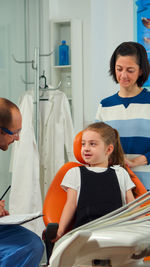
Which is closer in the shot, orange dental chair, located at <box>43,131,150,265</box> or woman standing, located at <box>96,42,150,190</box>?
orange dental chair, located at <box>43,131,150,265</box>

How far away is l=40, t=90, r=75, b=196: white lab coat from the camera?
312 cm

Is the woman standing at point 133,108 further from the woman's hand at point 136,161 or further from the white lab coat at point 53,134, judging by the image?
the white lab coat at point 53,134

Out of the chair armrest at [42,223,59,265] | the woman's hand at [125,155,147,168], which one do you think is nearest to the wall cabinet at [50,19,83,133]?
the woman's hand at [125,155,147,168]

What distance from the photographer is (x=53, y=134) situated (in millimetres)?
3164

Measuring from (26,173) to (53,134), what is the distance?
0.49 m

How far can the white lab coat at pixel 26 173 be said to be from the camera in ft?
9.11

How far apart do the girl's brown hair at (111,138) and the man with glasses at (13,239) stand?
1.35 ft

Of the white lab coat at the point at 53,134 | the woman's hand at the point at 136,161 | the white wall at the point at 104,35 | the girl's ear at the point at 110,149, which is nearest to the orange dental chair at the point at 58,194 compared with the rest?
the woman's hand at the point at 136,161

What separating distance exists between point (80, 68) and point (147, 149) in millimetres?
1750

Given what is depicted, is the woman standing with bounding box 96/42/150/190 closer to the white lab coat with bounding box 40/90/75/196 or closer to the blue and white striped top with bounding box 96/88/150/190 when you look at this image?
the blue and white striped top with bounding box 96/88/150/190

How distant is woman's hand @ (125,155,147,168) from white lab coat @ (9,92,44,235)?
1144mm

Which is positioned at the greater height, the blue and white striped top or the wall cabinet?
the wall cabinet

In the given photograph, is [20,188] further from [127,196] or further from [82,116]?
[127,196]

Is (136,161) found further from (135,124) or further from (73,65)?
(73,65)
